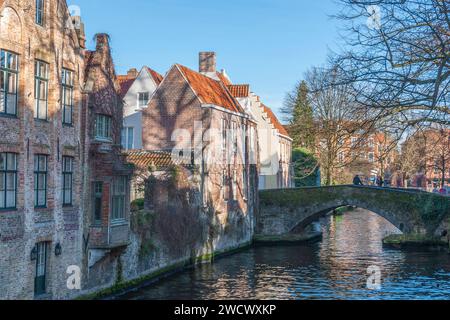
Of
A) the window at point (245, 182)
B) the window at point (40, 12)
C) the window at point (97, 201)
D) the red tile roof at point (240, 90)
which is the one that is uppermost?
the red tile roof at point (240, 90)

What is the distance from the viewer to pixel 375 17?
12.5 metres

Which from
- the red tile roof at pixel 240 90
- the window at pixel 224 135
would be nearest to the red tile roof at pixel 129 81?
the red tile roof at pixel 240 90

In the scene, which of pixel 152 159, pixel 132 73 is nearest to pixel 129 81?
pixel 132 73

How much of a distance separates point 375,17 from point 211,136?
62.5ft

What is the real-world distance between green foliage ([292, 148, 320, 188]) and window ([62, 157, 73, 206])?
116 ft

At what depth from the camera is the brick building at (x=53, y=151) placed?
15.2 meters

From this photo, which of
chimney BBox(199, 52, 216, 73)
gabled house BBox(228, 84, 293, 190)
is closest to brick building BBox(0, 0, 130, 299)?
chimney BBox(199, 52, 216, 73)

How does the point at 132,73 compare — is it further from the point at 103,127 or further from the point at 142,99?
the point at 103,127

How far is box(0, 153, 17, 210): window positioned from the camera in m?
14.9

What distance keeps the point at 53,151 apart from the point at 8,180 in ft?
6.68

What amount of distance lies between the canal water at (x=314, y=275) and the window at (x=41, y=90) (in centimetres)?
731

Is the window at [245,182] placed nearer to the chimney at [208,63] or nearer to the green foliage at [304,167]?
the chimney at [208,63]
